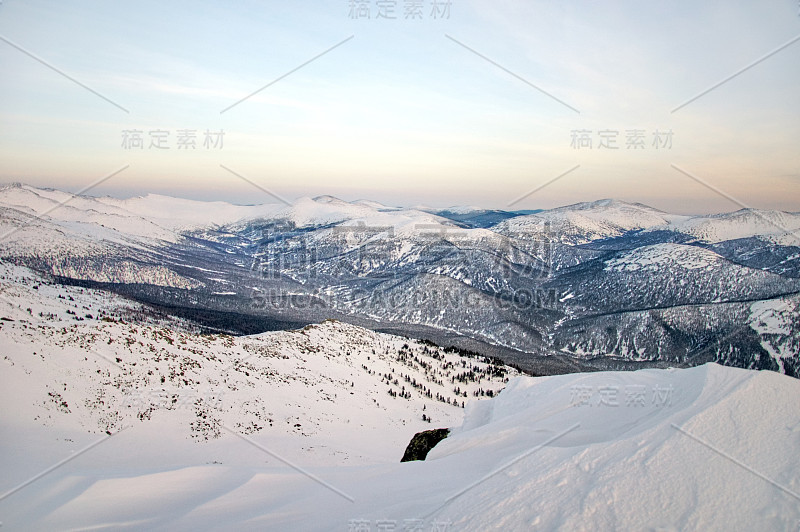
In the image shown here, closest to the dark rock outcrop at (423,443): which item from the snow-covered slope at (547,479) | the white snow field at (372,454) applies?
the white snow field at (372,454)

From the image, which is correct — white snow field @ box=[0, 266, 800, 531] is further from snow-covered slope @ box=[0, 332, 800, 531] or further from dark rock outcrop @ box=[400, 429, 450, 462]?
dark rock outcrop @ box=[400, 429, 450, 462]

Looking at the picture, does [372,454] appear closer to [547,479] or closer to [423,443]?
[423,443]

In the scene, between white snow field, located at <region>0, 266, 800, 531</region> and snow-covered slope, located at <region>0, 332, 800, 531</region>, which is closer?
snow-covered slope, located at <region>0, 332, 800, 531</region>

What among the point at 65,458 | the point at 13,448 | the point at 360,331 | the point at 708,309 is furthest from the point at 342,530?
the point at 708,309

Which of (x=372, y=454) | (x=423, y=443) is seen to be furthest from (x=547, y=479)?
(x=372, y=454)

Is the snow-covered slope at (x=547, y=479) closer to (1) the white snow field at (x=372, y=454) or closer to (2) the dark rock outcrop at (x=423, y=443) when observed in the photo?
(1) the white snow field at (x=372, y=454)

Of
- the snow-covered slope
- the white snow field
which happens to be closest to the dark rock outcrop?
the white snow field

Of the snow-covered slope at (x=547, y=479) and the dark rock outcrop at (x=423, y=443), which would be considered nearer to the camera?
the snow-covered slope at (x=547, y=479)

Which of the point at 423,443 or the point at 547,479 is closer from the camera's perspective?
the point at 547,479

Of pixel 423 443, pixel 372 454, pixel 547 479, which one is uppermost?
pixel 547 479
